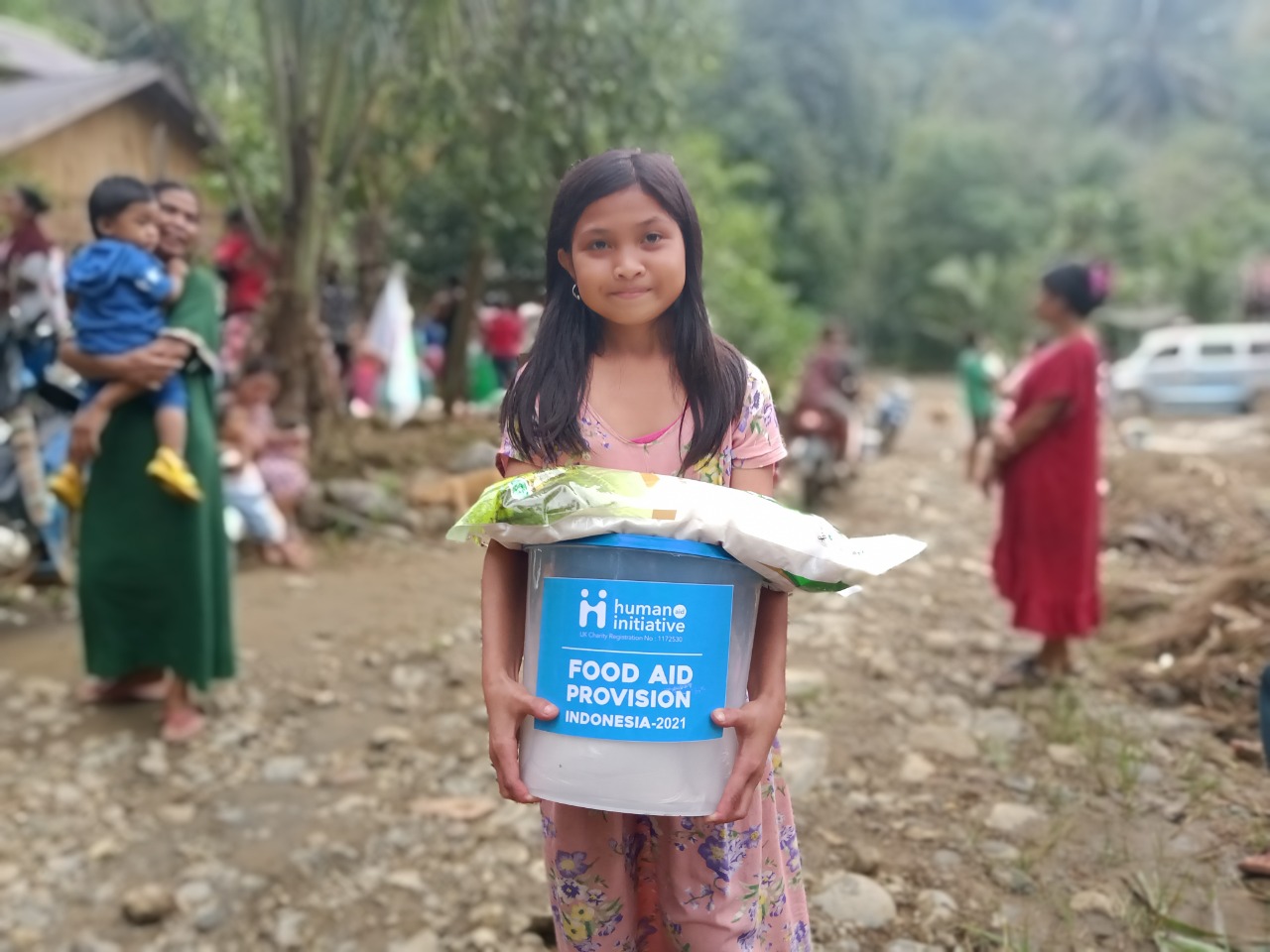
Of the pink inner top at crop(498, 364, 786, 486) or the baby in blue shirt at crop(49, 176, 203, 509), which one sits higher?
the baby in blue shirt at crop(49, 176, 203, 509)

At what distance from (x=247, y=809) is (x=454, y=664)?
1.19m

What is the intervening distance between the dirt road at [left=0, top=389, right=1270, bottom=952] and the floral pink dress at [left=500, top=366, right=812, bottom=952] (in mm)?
869

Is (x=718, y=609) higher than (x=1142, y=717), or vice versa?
(x=718, y=609)

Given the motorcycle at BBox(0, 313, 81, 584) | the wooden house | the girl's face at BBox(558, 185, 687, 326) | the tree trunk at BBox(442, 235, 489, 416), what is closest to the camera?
the girl's face at BBox(558, 185, 687, 326)

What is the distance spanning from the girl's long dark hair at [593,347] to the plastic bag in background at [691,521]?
0.14 m

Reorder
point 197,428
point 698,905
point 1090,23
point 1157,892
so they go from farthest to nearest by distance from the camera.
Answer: point 1090,23
point 197,428
point 1157,892
point 698,905

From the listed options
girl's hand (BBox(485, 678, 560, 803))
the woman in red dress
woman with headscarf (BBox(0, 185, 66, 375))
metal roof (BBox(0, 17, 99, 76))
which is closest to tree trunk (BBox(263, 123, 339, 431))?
woman with headscarf (BBox(0, 185, 66, 375))

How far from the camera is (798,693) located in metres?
3.77

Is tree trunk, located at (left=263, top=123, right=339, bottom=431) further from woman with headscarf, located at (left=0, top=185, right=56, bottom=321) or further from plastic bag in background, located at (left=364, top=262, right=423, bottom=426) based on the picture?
plastic bag in background, located at (left=364, top=262, right=423, bottom=426)

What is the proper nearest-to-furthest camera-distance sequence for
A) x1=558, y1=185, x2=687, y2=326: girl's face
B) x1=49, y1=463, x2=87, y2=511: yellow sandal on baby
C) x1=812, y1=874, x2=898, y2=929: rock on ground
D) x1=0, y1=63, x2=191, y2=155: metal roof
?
x1=558, y1=185, x2=687, y2=326: girl's face
x1=812, y1=874, x2=898, y2=929: rock on ground
x1=49, y1=463, x2=87, y2=511: yellow sandal on baby
x1=0, y1=63, x2=191, y2=155: metal roof

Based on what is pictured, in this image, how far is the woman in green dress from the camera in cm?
322

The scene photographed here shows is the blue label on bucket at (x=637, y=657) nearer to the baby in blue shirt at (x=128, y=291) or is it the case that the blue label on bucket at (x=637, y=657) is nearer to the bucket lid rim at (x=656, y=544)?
the bucket lid rim at (x=656, y=544)

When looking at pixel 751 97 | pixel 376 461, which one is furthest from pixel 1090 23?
pixel 376 461

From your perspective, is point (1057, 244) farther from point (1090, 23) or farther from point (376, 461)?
point (1090, 23)
